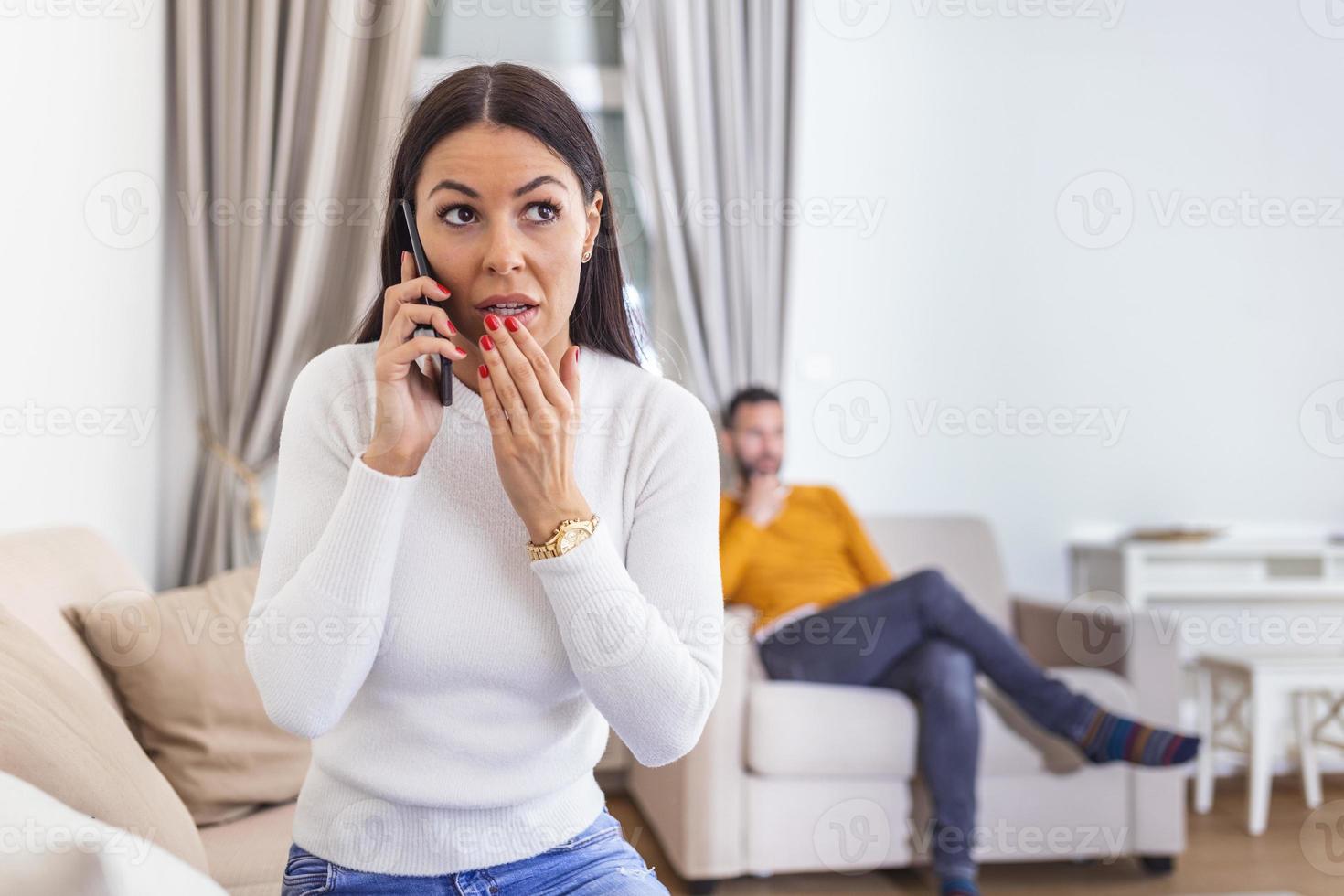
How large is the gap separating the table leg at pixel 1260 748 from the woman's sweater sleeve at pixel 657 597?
2.56 metres

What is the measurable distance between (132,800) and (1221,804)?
330cm

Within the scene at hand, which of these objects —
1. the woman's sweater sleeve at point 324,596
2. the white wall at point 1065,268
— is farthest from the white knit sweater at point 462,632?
the white wall at point 1065,268

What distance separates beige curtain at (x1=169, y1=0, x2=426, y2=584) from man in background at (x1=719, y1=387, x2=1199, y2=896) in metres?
1.26

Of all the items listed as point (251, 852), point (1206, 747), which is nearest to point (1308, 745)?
point (1206, 747)

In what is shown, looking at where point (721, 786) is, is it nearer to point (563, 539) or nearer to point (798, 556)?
point (798, 556)

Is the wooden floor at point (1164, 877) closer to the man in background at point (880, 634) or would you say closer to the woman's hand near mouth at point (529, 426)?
the man in background at point (880, 634)

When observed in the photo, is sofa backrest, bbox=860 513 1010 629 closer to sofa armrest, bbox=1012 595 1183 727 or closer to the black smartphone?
sofa armrest, bbox=1012 595 1183 727

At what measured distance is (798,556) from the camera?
3201 mm

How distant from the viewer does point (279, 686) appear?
103 centimetres

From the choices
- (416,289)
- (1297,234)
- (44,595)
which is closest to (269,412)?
(44,595)

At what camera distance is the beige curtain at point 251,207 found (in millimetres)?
3305

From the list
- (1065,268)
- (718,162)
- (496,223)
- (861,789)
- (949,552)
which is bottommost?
(861,789)

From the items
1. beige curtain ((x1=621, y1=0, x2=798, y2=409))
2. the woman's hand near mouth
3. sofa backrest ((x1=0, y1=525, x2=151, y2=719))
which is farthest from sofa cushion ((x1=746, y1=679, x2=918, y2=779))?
the woman's hand near mouth

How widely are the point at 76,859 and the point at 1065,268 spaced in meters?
3.80
